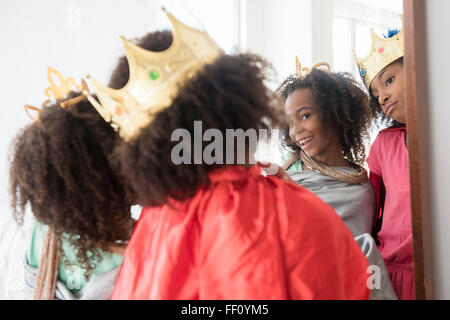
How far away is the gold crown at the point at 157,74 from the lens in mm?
566

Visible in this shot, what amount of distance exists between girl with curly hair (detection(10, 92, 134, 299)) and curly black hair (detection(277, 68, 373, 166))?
0.64 m

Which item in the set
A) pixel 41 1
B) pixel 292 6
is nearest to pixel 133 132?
pixel 292 6

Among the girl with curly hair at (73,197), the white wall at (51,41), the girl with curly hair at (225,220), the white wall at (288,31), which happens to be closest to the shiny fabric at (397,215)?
the girl with curly hair at (225,220)

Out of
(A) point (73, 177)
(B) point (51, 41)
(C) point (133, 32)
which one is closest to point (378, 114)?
(A) point (73, 177)

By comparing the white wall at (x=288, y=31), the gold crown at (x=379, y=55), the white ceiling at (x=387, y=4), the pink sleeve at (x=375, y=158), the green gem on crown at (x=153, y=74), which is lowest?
the pink sleeve at (x=375, y=158)

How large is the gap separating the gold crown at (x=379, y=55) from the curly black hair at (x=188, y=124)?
0.51m

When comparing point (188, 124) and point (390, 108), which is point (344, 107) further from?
point (188, 124)

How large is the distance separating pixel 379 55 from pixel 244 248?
69 centimetres

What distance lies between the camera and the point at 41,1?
1.37 m

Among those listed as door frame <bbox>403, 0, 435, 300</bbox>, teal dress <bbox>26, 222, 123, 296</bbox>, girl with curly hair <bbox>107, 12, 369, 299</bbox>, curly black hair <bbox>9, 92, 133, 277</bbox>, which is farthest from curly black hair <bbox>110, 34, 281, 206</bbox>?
door frame <bbox>403, 0, 435, 300</bbox>

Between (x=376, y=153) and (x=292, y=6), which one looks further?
(x=292, y=6)

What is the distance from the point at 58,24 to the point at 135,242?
1097mm

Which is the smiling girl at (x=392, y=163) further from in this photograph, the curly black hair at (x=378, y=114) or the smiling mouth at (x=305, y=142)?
the smiling mouth at (x=305, y=142)

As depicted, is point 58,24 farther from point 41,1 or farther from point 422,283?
point 422,283
